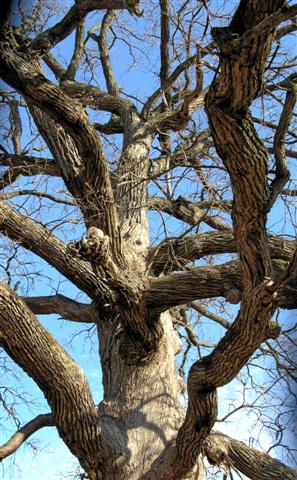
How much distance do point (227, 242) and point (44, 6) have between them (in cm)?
295

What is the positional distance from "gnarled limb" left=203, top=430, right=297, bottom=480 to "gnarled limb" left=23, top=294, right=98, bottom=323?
5.36ft

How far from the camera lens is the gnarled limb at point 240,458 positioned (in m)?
4.36

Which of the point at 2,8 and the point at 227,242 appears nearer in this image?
the point at 2,8

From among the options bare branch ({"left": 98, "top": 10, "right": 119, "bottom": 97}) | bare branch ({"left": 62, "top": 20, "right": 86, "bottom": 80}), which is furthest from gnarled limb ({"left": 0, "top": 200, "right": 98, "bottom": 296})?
bare branch ({"left": 98, "top": 10, "right": 119, "bottom": 97})

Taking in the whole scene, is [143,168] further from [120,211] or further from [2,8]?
[2,8]

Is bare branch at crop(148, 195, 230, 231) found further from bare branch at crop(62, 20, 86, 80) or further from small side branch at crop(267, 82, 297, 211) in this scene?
small side branch at crop(267, 82, 297, 211)

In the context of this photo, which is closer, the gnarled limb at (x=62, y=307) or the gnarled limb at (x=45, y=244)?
the gnarled limb at (x=45, y=244)

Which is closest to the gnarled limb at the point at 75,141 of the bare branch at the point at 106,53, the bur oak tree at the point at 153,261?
the bur oak tree at the point at 153,261

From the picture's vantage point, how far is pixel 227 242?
539 cm

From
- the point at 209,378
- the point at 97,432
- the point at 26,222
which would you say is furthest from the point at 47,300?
the point at 209,378

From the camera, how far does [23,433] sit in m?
5.10

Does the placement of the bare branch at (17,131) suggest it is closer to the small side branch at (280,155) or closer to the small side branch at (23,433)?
the small side branch at (23,433)

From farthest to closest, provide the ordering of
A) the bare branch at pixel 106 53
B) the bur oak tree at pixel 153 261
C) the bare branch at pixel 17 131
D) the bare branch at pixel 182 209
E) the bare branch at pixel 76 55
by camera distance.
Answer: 1. the bare branch at pixel 106 53
2. the bare branch at pixel 76 55
3. the bare branch at pixel 17 131
4. the bare branch at pixel 182 209
5. the bur oak tree at pixel 153 261

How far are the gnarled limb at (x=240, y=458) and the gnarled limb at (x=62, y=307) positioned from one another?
1.63m
